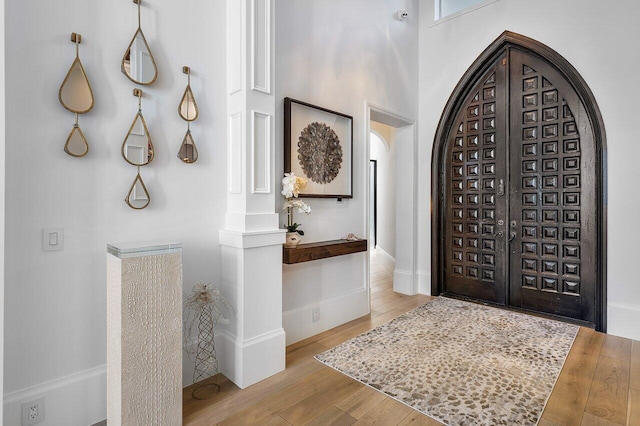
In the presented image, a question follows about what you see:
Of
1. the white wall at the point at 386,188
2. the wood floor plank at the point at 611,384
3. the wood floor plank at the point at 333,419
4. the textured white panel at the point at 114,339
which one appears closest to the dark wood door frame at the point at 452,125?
the wood floor plank at the point at 611,384

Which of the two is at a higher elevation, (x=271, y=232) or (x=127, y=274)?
(x=271, y=232)

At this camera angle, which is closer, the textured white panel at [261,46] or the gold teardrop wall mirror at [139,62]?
the gold teardrop wall mirror at [139,62]

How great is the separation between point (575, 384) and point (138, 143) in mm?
3164

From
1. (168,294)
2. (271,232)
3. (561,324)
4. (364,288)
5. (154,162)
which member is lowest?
(561,324)

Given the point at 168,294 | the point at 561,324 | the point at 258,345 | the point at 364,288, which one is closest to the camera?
the point at 168,294

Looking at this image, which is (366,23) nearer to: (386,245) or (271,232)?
(271,232)

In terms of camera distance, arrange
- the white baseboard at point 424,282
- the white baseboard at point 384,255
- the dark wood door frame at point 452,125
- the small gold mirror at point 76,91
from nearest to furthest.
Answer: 1. the small gold mirror at point 76,91
2. the dark wood door frame at point 452,125
3. the white baseboard at point 424,282
4. the white baseboard at point 384,255

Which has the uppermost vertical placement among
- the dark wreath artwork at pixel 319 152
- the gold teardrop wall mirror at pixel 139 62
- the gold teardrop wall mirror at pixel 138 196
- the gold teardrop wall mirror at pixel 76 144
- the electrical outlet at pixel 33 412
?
the gold teardrop wall mirror at pixel 139 62

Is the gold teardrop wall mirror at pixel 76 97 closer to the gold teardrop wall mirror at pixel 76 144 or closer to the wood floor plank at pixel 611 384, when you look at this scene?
the gold teardrop wall mirror at pixel 76 144

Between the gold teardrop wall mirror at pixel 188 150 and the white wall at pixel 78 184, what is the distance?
0.13 ft

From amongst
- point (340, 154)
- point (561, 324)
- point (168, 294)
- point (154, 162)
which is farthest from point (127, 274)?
point (561, 324)

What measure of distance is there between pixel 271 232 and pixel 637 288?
327 cm

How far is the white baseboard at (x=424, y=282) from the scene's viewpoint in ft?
14.3

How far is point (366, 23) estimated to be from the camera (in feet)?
12.0
